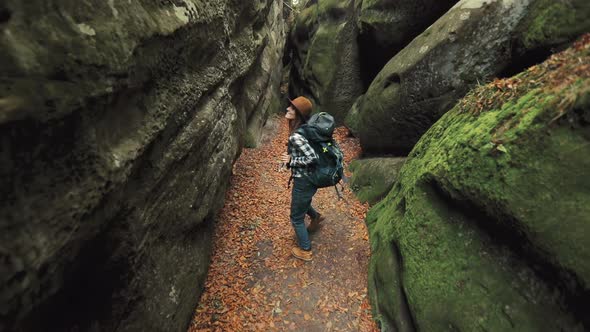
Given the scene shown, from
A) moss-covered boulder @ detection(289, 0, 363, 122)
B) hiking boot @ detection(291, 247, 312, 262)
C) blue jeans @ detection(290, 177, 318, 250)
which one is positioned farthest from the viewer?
moss-covered boulder @ detection(289, 0, 363, 122)

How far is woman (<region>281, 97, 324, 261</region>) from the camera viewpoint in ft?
15.6

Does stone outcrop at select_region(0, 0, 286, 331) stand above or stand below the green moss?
below

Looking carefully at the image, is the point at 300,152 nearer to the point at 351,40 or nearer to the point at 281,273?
the point at 281,273

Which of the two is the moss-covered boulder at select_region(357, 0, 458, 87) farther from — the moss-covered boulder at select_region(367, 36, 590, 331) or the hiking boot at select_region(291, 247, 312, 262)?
the hiking boot at select_region(291, 247, 312, 262)

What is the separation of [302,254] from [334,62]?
1026cm

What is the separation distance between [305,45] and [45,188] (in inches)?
673

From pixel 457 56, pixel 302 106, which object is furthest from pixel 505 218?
pixel 457 56

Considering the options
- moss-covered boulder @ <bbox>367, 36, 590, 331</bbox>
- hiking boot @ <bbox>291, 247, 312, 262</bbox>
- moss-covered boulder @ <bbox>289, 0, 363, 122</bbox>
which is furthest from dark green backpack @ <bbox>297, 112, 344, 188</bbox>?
moss-covered boulder @ <bbox>289, 0, 363, 122</bbox>

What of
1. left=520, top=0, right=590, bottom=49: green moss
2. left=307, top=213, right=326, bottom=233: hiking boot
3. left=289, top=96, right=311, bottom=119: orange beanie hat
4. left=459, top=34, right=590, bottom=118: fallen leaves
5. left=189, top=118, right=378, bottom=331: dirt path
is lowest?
left=189, top=118, right=378, bottom=331: dirt path

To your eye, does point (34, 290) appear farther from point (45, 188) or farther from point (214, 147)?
point (214, 147)

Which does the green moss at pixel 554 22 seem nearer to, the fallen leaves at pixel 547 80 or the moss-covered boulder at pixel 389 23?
the fallen leaves at pixel 547 80

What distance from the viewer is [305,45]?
17.1 meters

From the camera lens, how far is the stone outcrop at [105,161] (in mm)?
1996

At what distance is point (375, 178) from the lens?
7.50 meters
